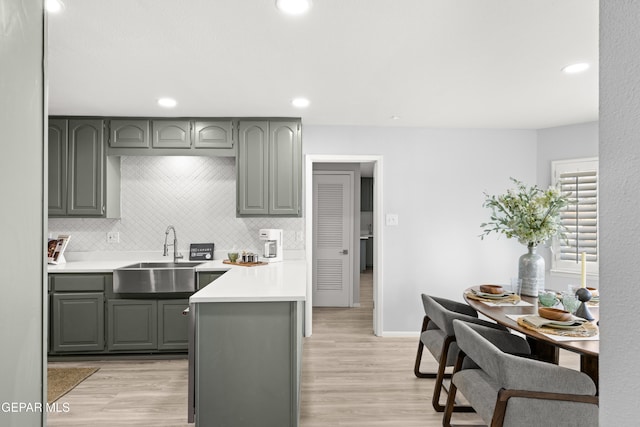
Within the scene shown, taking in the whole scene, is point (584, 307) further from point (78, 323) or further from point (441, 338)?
point (78, 323)

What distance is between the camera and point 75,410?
2561 mm

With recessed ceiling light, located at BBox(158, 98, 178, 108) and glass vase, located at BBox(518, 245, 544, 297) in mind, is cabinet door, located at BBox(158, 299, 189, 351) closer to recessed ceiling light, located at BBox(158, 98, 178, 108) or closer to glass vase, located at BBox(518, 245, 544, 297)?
recessed ceiling light, located at BBox(158, 98, 178, 108)

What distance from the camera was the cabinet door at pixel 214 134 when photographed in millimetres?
3828

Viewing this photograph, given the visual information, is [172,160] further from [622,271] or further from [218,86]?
[622,271]

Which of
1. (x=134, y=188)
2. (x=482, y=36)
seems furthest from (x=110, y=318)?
(x=482, y=36)

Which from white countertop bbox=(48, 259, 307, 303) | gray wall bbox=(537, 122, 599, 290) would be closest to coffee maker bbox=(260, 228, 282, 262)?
white countertop bbox=(48, 259, 307, 303)

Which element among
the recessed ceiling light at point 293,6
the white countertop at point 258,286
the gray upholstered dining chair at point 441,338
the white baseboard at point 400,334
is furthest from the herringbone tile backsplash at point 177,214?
the recessed ceiling light at point 293,6

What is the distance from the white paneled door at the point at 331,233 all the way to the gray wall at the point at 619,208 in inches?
192

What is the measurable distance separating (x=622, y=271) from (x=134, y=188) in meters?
4.32

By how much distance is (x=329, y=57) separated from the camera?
2.41m

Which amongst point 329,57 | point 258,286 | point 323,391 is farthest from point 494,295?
point 329,57

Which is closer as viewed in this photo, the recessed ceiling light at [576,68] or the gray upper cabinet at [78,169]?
the recessed ceiling light at [576,68]

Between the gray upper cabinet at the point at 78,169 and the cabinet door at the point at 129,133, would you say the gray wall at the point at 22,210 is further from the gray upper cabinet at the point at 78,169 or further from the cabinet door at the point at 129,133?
the gray upper cabinet at the point at 78,169

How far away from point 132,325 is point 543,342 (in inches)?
133
